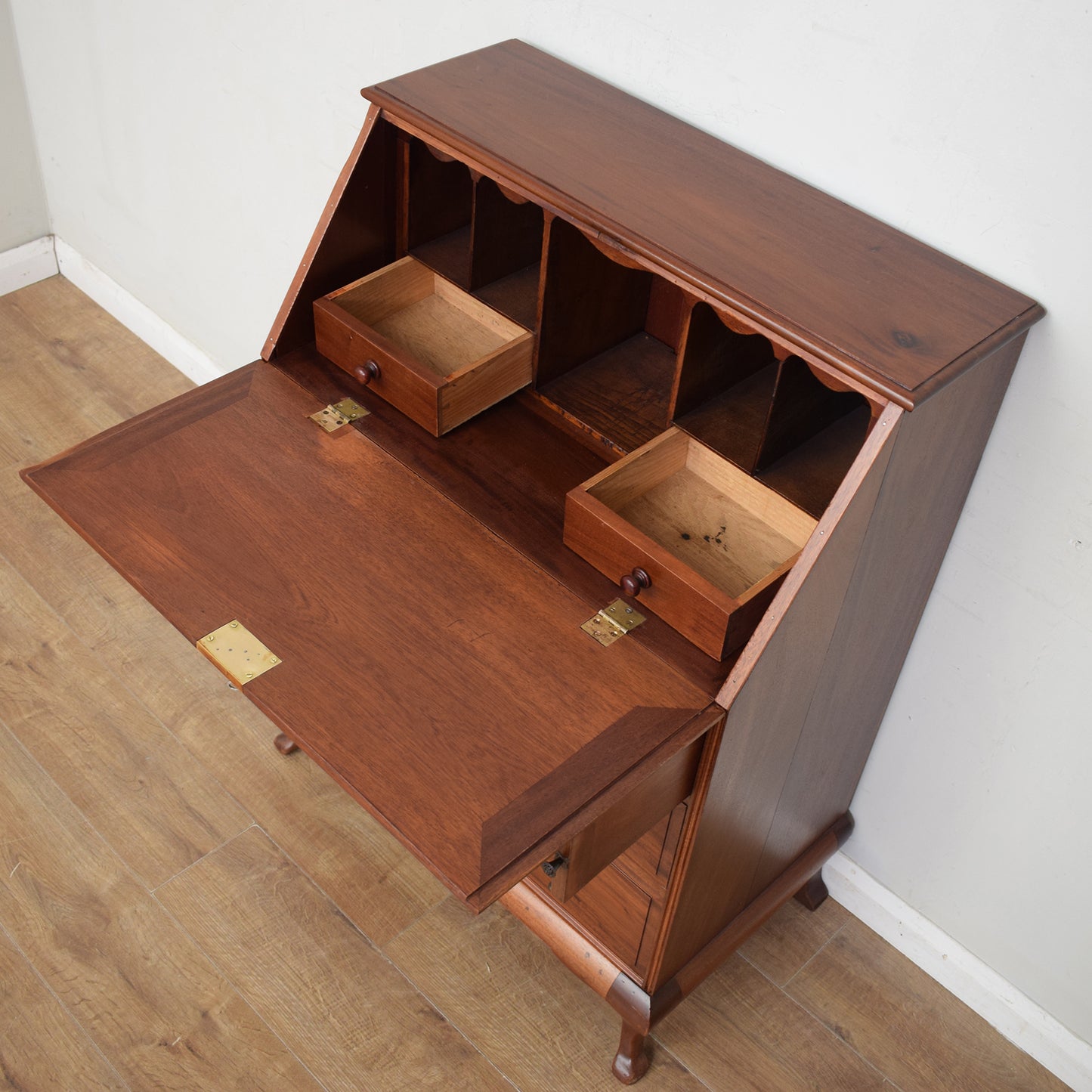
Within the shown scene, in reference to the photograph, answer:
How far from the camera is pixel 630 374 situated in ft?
6.12

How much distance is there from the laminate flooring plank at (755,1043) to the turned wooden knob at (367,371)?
3.89 feet

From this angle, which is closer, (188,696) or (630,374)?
(630,374)

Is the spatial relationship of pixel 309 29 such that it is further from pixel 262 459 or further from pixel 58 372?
pixel 58 372

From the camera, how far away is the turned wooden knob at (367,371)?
1.80 metres

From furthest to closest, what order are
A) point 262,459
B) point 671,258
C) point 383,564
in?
point 262,459 < point 383,564 < point 671,258

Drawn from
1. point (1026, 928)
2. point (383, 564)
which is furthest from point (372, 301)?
point (1026, 928)

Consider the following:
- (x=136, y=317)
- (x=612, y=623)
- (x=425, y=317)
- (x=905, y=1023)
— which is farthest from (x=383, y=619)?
(x=136, y=317)

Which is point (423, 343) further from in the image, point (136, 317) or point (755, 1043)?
point (136, 317)

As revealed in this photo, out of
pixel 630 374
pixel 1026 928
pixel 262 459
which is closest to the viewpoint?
pixel 262 459

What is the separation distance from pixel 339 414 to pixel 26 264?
2.09 meters

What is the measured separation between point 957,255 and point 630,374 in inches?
20.0

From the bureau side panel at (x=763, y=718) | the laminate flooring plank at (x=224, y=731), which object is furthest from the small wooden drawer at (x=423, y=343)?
the laminate flooring plank at (x=224, y=731)

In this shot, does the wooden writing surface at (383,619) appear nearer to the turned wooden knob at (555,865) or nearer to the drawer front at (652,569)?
the drawer front at (652,569)

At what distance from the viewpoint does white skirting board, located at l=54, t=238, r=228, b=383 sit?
3.16 meters
